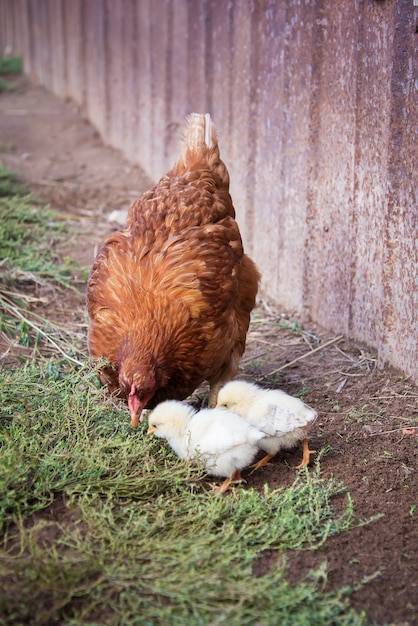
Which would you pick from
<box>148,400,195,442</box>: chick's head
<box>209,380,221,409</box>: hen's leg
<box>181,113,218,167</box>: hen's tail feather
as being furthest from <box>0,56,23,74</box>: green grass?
<box>148,400,195,442</box>: chick's head

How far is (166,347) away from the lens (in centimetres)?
338

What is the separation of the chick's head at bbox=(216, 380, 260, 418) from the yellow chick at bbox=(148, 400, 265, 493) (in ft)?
0.47

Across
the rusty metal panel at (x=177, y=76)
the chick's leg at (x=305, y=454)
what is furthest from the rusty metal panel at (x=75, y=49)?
the chick's leg at (x=305, y=454)

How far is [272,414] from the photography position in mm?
3338

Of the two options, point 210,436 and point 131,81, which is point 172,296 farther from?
point 131,81

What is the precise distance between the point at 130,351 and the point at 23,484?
27.7 inches

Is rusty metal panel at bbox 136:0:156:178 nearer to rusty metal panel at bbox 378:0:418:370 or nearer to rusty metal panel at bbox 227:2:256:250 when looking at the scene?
rusty metal panel at bbox 227:2:256:250

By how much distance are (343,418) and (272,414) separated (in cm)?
64

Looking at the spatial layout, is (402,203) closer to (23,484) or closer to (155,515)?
(155,515)

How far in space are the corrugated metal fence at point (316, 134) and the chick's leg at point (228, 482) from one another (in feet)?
3.98

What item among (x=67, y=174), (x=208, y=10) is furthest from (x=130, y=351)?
(x=67, y=174)

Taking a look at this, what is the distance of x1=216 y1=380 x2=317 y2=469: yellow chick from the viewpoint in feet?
10.9

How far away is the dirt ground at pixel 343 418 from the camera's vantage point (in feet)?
8.74

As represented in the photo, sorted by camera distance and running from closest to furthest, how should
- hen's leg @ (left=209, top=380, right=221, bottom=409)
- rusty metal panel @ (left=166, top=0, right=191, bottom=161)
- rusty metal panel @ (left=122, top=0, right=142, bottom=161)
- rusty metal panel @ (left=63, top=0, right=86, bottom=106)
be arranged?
hen's leg @ (left=209, top=380, right=221, bottom=409) → rusty metal panel @ (left=166, top=0, right=191, bottom=161) → rusty metal panel @ (left=122, top=0, right=142, bottom=161) → rusty metal panel @ (left=63, top=0, right=86, bottom=106)
